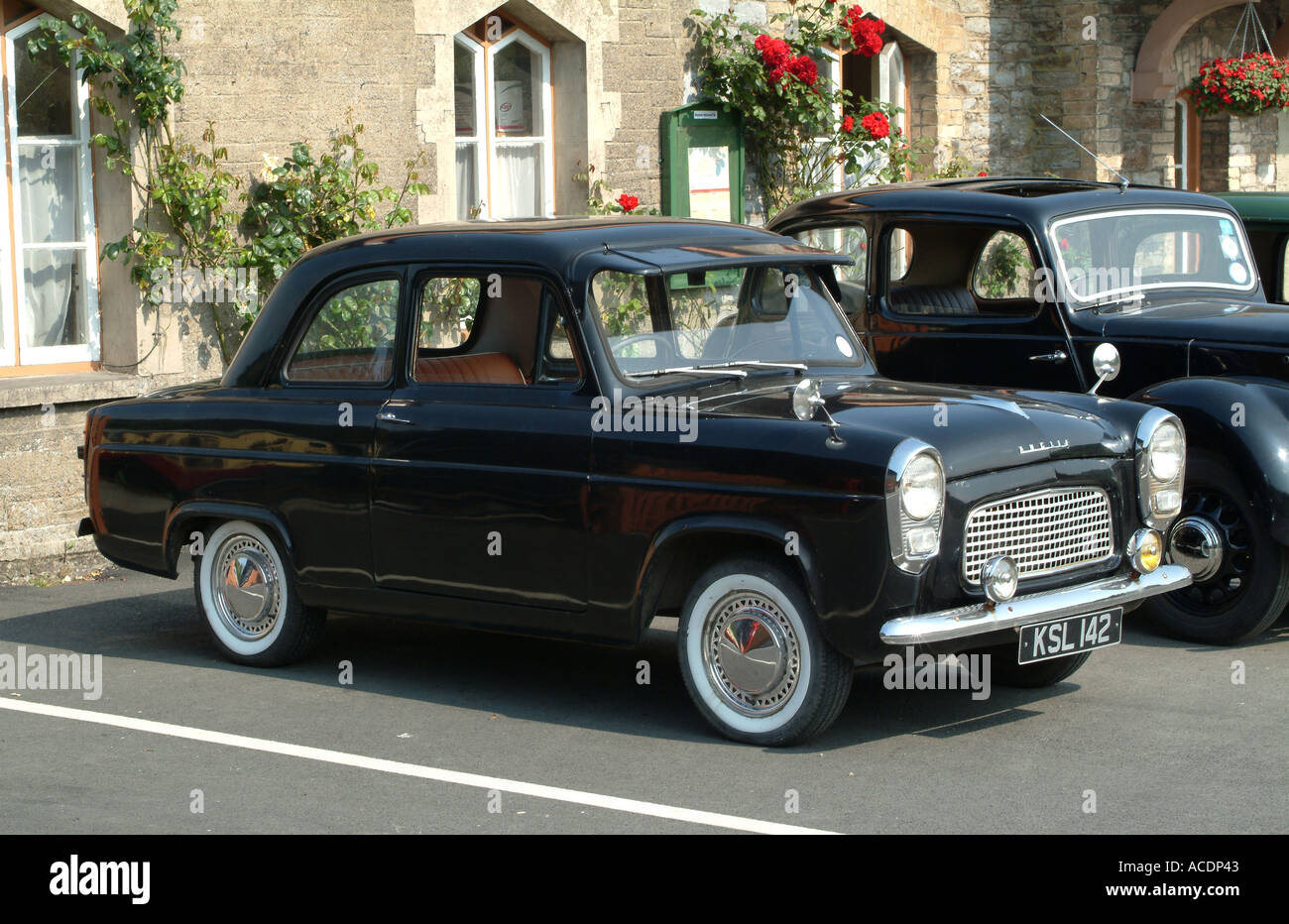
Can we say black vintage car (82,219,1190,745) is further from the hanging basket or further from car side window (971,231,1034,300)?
the hanging basket

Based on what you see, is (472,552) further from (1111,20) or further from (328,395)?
(1111,20)

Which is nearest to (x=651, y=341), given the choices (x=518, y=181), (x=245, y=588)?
(x=245, y=588)

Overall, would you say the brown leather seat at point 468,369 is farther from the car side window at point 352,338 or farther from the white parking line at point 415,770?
the white parking line at point 415,770

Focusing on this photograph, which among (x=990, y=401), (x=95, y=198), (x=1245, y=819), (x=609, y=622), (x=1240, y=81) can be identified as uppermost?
(x=1240, y=81)

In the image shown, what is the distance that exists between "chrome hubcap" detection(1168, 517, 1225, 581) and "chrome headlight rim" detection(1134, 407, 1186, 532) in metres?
1.07

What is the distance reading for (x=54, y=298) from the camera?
34.0 feet

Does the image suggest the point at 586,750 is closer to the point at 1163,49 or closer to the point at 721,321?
the point at 721,321

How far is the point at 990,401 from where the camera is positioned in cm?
615

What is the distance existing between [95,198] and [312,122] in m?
1.45

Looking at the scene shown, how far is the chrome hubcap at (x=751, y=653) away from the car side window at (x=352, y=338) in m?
1.80

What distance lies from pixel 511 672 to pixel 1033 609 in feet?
7.79

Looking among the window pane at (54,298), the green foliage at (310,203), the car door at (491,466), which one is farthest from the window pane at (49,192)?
the car door at (491,466)

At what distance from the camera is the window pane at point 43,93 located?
10.1 m

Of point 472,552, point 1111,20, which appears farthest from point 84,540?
point 1111,20
